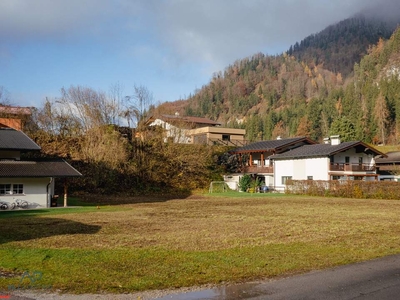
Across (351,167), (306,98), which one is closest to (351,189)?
(351,167)

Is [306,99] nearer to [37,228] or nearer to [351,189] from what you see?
[351,189]

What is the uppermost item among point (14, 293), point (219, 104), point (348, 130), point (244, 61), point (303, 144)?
point (244, 61)

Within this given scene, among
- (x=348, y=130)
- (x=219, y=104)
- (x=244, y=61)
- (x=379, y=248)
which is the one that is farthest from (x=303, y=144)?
(x=244, y=61)

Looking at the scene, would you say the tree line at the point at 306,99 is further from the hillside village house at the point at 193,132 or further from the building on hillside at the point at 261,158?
the building on hillside at the point at 261,158

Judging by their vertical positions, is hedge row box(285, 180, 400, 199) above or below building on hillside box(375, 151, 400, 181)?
below

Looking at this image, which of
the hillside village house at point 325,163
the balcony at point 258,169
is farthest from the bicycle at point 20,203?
the balcony at point 258,169

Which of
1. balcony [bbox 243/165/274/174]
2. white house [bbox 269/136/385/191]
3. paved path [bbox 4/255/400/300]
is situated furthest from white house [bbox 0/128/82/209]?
balcony [bbox 243/165/274/174]

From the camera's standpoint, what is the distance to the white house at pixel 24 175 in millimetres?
23641

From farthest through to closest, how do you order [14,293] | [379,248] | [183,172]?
[183,172]
[379,248]
[14,293]

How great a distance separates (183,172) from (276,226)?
2962 centimetres

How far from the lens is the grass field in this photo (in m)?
7.57

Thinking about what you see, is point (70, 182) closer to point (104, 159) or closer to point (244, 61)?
point (104, 159)

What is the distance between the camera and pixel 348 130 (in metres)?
68.9

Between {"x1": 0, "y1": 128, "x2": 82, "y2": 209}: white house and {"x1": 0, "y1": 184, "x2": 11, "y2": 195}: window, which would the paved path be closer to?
{"x1": 0, "y1": 128, "x2": 82, "y2": 209}: white house
